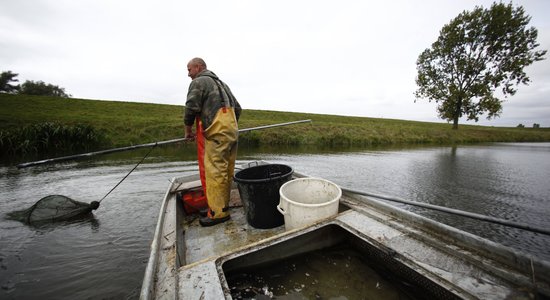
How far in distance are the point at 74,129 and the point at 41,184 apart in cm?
920

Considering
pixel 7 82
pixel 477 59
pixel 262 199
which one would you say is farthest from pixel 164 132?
pixel 7 82

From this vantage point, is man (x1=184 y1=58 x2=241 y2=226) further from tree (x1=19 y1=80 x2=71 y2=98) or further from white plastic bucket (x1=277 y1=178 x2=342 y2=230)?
tree (x1=19 y1=80 x2=71 y2=98)

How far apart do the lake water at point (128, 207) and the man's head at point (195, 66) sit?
3186mm

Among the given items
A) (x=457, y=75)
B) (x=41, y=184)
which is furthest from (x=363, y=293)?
(x=457, y=75)

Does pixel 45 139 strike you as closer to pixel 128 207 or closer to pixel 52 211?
pixel 52 211

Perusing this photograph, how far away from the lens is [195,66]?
158 inches

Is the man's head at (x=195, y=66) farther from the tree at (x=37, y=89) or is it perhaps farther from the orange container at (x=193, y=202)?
the tree at (x=37, y=89)

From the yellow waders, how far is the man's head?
3.61 ft

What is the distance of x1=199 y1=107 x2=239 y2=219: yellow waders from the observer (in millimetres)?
3490

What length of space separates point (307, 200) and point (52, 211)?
5534mm

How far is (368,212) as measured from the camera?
2994 millimetres

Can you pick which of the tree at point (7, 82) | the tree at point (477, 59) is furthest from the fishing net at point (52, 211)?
the tree at point (7, 82)

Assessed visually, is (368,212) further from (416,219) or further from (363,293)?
(363,293)

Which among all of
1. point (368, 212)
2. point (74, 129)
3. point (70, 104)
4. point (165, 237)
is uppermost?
point (70, 104)
